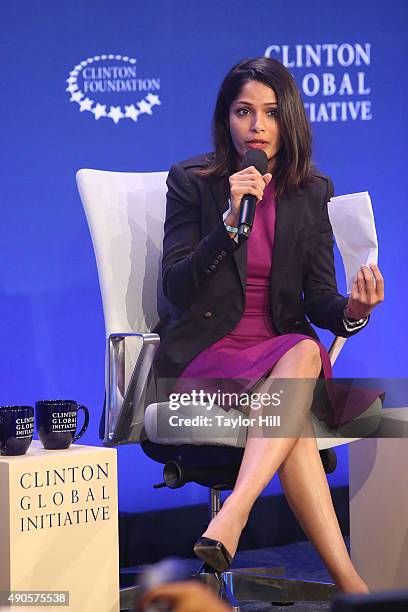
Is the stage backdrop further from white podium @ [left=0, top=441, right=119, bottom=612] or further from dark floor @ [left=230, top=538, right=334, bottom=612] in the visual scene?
white podium @ [left=0, top=441, right=119, bottom=612]

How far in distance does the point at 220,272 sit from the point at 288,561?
115cm

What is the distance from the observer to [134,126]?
316 centimetres

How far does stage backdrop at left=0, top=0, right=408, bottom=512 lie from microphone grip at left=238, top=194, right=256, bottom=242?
1.16 meters

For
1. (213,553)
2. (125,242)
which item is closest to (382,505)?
(213,553)

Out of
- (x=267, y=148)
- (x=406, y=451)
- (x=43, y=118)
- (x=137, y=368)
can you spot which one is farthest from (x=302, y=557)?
(x=43, y=118)

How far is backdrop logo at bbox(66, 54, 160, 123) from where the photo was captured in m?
3.10

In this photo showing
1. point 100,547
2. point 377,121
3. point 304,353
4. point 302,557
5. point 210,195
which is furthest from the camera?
point 377,121

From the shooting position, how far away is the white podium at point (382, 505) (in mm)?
2281

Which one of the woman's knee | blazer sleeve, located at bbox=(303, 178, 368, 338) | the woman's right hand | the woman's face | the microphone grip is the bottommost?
the woman's knee

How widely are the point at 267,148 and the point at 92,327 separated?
1017mm

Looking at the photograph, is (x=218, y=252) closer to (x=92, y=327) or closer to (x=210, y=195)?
(x=210, y=195)

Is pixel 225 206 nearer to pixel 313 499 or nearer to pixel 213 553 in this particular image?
pixel 313 499

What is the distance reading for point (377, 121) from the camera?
3.36 metres

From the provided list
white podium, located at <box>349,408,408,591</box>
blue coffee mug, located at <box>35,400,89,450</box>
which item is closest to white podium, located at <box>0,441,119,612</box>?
blue coffee mug, located at <box>35,400,89,450</box>
